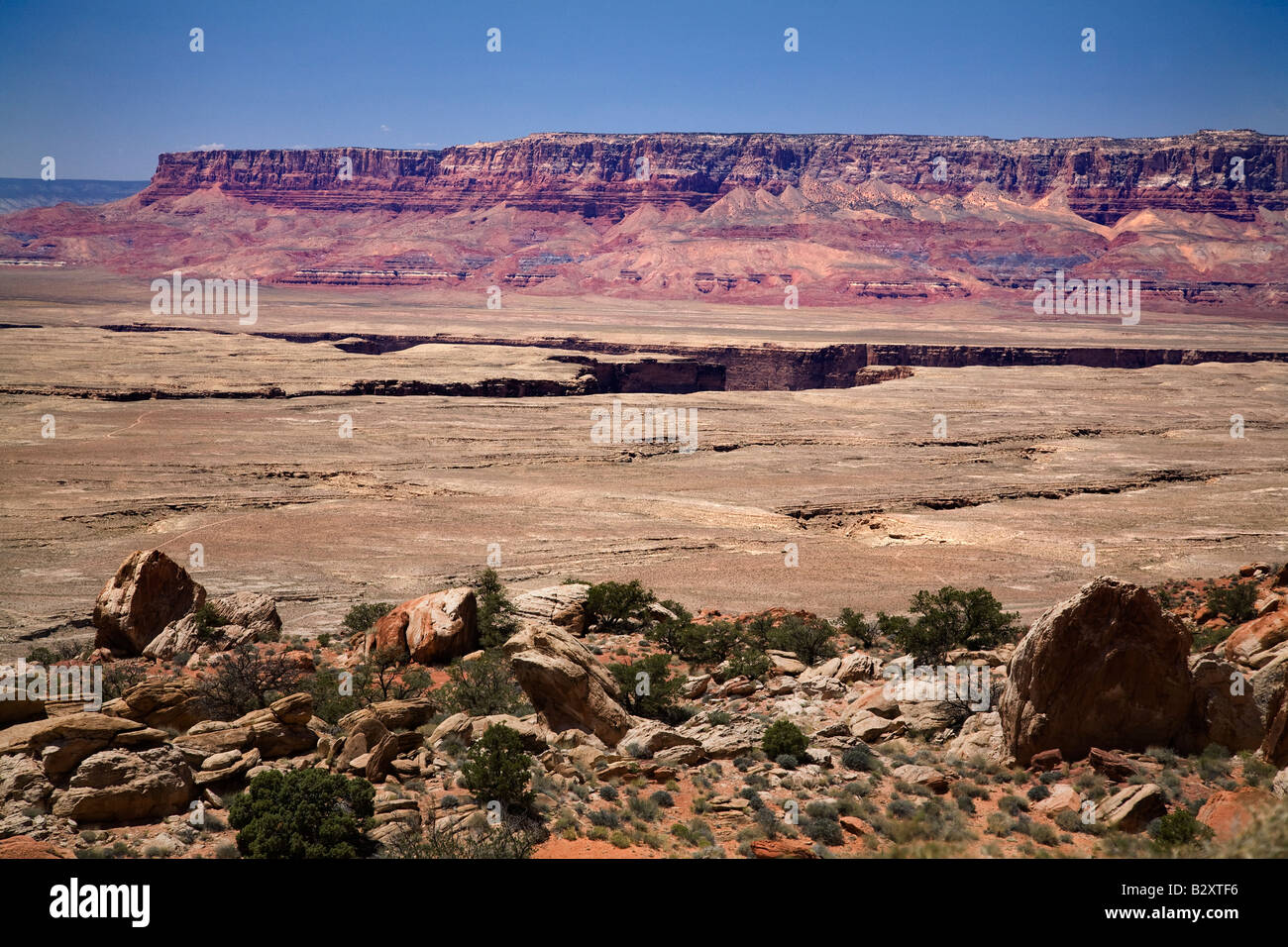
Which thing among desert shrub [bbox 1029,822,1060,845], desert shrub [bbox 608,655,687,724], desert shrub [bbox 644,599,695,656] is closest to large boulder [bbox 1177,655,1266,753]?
desert shrub [bbox 1029,822,1060,845]

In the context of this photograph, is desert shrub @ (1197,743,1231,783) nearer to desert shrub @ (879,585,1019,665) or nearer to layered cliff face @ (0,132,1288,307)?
desert shrub @ (879,585,1019,665)

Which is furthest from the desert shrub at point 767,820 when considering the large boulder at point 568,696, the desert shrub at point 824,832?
the large boulder at point 568,696

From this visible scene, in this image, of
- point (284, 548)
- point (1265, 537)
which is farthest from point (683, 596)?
point (1265, 537)

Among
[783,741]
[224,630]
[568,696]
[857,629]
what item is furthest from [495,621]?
[783,741]

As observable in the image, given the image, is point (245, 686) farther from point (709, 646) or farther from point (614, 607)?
point (614, 607)

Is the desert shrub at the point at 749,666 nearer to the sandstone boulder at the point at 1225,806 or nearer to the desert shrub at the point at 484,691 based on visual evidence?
the desert shrub at the point at 484,691
